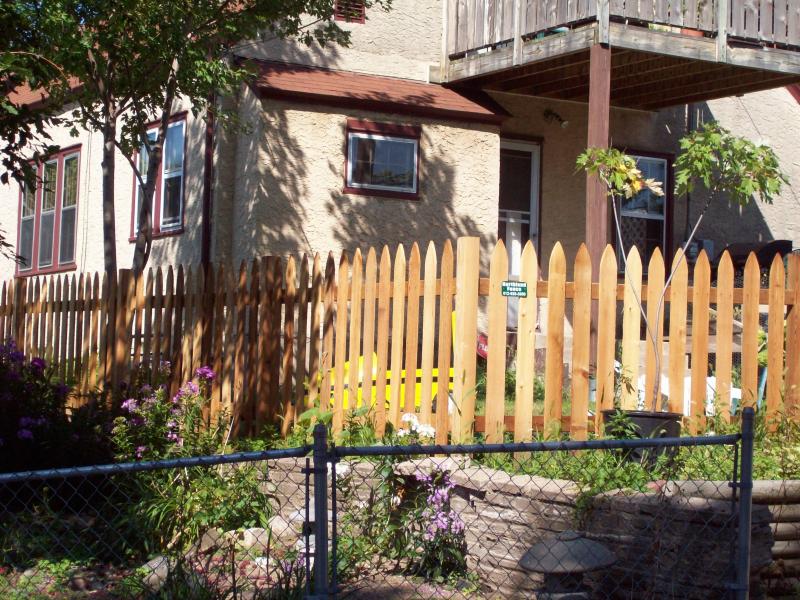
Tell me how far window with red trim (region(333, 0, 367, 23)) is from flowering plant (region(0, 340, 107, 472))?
651 cm

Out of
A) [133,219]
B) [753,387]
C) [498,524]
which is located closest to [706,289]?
[753,387]

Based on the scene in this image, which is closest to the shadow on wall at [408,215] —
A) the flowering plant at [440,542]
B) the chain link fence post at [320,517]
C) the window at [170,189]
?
→ the window at [170,189]

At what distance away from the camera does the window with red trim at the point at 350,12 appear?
12773mm

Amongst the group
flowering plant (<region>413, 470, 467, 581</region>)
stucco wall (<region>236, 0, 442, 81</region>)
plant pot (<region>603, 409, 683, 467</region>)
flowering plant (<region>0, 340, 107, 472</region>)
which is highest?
stucco wall (<region>236, 0, 442, 81</region>)

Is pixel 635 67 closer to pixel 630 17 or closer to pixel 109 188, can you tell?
pixel 630 17

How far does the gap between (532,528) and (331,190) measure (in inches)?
269

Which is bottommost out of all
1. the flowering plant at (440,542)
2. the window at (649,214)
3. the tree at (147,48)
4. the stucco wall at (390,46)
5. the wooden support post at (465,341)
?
the flowering plant at (440,542)

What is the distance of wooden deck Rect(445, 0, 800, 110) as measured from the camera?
11367 millimetres

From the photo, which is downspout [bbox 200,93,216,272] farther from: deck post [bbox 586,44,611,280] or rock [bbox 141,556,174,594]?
rock [bbox 141,556,174,594]

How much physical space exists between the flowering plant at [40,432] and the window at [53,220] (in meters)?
7.87

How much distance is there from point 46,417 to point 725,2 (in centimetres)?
853

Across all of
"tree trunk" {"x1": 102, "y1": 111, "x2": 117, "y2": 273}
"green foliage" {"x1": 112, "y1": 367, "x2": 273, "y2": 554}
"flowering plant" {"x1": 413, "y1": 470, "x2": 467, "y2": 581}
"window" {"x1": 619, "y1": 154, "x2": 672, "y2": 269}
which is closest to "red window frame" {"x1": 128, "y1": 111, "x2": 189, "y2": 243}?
"tree trunk" {"x1": 102, "y1": 111, "x2": 117, "y2": 273}

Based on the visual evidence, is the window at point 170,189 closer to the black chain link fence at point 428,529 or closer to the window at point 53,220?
the window at point 53,220

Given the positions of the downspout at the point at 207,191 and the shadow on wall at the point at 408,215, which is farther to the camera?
the downspout at the point at 207,191
